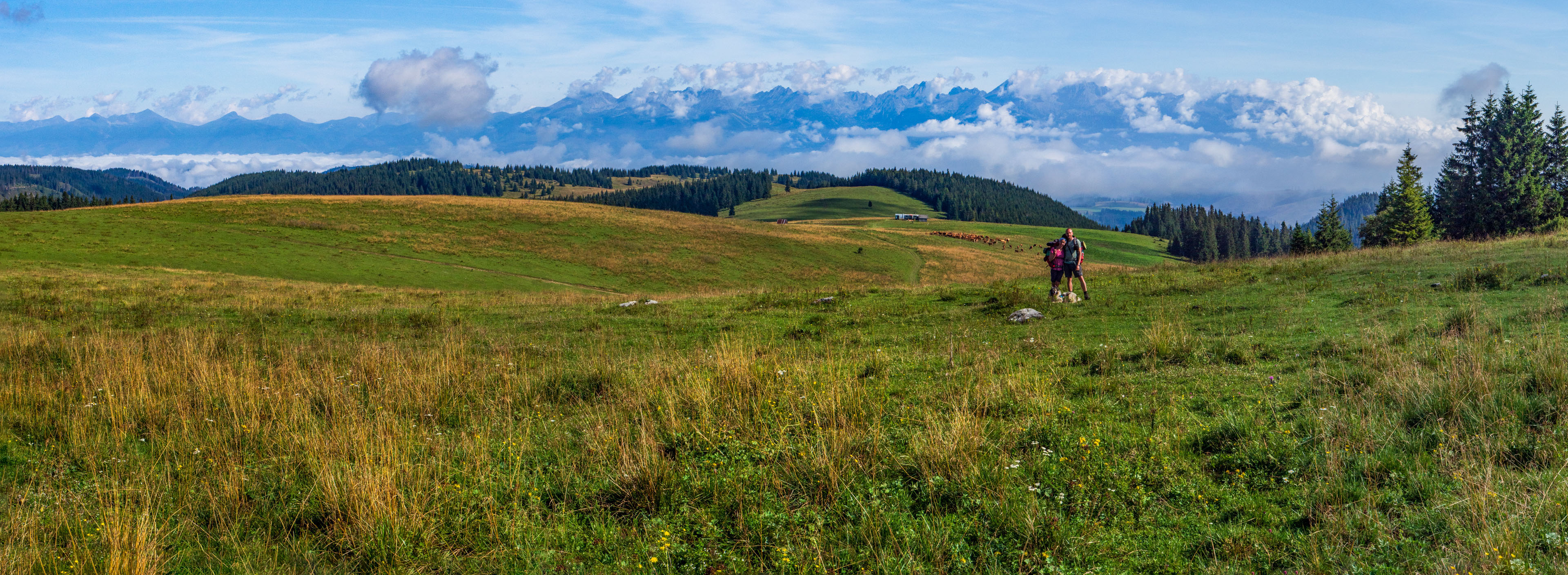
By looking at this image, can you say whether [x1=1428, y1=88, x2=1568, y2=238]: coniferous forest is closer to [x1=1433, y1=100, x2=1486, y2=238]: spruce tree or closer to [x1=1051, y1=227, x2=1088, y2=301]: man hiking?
[x1=1433, y1=100, x2=1486, y2=238]: spruce tree

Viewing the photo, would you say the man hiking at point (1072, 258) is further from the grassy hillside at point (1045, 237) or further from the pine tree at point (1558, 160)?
the grassy hillside at point (1045, 237)

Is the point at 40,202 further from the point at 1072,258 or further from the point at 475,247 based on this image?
the point at 1072,258

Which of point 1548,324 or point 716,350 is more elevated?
point 1548,324

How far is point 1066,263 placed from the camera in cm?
2112

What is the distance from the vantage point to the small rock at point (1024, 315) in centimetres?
1747

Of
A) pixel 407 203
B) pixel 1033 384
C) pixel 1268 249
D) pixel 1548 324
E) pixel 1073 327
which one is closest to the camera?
pixel 1033 384

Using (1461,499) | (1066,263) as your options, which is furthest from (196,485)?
(1066,263)

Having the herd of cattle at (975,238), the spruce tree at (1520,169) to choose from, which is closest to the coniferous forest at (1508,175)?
the spruce tree at (1520,169)

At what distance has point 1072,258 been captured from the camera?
21.0 m

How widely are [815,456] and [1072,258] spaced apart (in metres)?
17.1

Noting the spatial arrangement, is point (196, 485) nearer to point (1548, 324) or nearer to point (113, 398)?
point (113, 398)

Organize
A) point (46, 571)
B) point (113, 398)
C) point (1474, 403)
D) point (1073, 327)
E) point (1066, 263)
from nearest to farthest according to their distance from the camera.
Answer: point (46, 571) < point (1474, 403) < point (113, 398) < point (1073, 327) < point (1066, 263)

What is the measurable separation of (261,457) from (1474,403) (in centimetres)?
1149

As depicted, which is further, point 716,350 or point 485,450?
point 716,350
